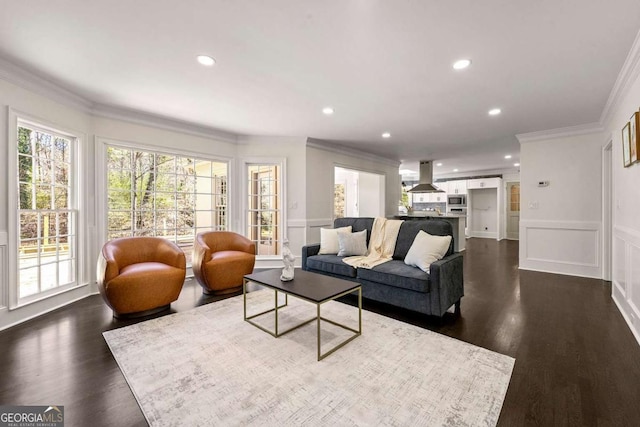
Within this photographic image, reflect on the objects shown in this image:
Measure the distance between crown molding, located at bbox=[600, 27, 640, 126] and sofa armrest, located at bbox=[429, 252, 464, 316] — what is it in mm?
2234

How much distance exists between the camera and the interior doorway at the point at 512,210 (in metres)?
9.23

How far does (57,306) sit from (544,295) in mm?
5827

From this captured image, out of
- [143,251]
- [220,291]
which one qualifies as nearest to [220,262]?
[220,291]

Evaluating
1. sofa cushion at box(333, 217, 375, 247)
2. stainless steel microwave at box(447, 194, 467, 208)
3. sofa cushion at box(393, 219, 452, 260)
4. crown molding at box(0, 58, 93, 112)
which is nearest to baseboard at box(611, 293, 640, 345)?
sofa cushion at box(393, 219, 452, 260)

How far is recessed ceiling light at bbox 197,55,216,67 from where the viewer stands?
A: 2.48 metres

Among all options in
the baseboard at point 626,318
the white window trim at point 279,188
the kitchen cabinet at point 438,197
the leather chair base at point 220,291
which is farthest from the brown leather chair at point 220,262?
the kitchen cabinet at point 438,197

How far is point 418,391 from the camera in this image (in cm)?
174

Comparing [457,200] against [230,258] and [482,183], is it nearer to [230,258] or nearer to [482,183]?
[482,183]

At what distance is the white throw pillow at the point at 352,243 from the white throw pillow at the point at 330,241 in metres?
0.09

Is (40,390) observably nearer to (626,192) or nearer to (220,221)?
(220,221)

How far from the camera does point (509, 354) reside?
86.0 inches

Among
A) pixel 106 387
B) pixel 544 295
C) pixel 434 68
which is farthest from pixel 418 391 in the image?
pixel 544 295

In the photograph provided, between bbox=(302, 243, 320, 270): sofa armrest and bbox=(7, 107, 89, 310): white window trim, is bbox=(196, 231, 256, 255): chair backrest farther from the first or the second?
bbox=(7, 107, 89, 310): white window trim

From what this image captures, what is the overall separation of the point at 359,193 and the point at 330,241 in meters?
4.51
